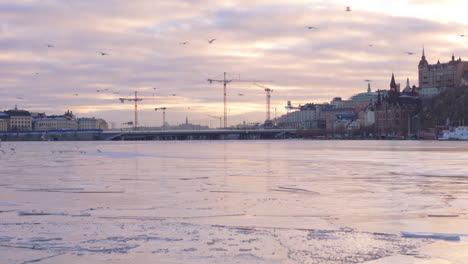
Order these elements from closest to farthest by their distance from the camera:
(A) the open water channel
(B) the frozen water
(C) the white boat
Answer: (A) the open water channel
(B) the frozen water
(C) the white boat

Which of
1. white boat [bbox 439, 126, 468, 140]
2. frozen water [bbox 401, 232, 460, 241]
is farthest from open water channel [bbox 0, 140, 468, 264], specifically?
white boat [bbox 439, 126, 468, 140]

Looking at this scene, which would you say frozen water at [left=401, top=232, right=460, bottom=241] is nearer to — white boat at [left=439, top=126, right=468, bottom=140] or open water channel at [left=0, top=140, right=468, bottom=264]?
open water channel at [left=0, top=140, right=468, bottom=264]

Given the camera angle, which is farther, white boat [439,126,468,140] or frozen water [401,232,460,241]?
white boat [439,126,468,140]

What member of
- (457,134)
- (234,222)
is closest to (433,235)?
(234,222)

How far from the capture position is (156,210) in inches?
640

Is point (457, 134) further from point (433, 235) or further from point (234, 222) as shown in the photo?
point (433, 235)

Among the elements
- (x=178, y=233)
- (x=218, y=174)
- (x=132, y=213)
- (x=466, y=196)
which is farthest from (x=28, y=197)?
(x=466, y=196)

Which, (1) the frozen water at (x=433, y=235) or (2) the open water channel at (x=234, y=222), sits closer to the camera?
(2) the open water channel at (x=234, y=222)

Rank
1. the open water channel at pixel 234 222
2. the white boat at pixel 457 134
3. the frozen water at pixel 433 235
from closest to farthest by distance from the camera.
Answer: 1. the open water channel at pixel 234 222
2. the frozen water at pixel 433 235
3. the white boat at pixel 457 134

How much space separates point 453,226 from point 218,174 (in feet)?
55.2

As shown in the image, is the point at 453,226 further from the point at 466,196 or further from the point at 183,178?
the point at 183,178

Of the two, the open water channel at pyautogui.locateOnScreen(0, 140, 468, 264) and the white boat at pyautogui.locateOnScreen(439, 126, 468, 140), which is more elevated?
the white boat at pyautogui.locateOnScreen(439, 126, 468, 140)

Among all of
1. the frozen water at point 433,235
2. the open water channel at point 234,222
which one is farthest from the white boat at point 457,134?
the frozen water at point 433,235

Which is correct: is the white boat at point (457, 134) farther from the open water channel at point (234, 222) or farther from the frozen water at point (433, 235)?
the frozen water at point (433, 235)
